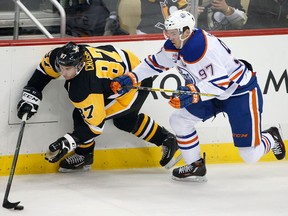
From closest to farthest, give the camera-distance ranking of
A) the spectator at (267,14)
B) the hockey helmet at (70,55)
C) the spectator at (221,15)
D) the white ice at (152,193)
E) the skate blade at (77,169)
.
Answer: the white ice at (152,193) < the hockey helmet at (70,55) < the skate blade at (77,169) < the spectator at (221,15) < the spectator at (267,14)

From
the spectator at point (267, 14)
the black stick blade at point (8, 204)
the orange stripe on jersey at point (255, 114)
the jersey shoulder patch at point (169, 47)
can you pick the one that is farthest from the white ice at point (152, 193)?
the spectator at point (267, 14)

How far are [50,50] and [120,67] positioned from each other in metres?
0.44

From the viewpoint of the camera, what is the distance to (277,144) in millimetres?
5918

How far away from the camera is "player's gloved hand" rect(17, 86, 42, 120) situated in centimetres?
557

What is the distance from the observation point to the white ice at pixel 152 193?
510cm

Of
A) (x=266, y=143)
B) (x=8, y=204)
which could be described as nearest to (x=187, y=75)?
(x=266, y=143)

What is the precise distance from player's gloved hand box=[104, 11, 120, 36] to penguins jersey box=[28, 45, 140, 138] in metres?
0.24

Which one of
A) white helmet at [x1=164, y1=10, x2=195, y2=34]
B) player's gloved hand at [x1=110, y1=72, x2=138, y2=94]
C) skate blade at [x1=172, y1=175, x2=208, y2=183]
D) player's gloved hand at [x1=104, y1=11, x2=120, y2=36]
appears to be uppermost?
white helmet at [x1=164, y1=10, x2=195, y2=34]

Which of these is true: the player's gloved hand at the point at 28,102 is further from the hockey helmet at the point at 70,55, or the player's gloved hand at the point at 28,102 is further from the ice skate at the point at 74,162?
the ice skate at the point at 74,162

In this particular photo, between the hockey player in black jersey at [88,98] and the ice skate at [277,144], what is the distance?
63 centimetres

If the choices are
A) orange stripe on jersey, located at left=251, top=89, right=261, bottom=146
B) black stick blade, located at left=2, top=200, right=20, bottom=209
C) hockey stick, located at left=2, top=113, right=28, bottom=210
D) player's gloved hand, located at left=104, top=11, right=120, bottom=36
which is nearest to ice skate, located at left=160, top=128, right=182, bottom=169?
orange stripe on jersey, located at left=251, top=89, right=261, bottom=146

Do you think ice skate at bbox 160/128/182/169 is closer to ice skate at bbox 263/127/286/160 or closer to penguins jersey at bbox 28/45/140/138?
penguins jersey at bbox 28/45/140/138

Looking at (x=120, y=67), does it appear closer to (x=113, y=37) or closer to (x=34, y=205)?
(x=113, y=37)

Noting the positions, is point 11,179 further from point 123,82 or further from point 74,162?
point 123,82
